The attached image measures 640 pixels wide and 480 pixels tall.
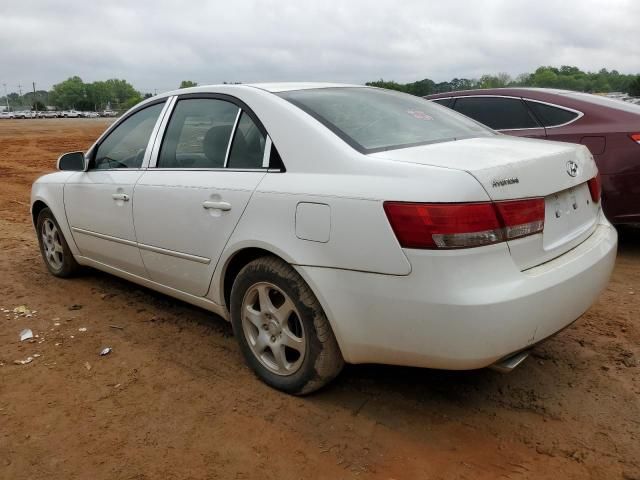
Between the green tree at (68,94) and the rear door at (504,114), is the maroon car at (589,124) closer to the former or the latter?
the rear door at (504,114)

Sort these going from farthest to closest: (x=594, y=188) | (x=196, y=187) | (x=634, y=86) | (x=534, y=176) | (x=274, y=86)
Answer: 1. (x=634, y=86)
2. (x=274, y=86)
3. (x=196, y=187)
4. (x=594, y=188)
5. (x=534, y=176)

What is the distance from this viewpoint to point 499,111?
20.0 ft

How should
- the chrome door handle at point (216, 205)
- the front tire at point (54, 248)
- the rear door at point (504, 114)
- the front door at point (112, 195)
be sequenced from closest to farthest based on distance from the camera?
the chrome door handle at point (216, 205) → the front door at point (112, 195) → the front tire at point (54, 248) → the rear door at point (504, 114)

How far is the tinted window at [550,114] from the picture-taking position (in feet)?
18.3

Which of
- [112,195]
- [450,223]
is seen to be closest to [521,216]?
[450,223]

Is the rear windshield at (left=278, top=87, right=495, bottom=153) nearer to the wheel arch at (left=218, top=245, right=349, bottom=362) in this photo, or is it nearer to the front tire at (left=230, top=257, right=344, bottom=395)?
the wheel arch at (left=218, top=245, right=349, bottom=362)

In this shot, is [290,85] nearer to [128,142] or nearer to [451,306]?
[128,142]

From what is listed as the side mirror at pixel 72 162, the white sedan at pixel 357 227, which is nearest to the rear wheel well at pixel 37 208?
the side mirror at pixel 72 162

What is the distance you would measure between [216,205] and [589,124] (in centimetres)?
390

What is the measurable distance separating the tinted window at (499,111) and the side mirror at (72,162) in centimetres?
397

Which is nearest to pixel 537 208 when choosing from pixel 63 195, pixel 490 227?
pixel 490 227

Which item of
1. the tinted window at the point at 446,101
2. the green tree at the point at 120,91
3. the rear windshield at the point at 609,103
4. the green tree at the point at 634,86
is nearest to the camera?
the rear windshield at the point at 609,103

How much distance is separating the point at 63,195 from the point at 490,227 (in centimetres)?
362

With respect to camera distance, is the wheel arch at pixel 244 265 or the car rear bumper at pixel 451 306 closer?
the car rear bumper at pixel 451 306
